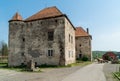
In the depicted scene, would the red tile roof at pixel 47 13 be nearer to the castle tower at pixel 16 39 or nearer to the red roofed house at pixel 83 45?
the castle tower at pixel 16 39

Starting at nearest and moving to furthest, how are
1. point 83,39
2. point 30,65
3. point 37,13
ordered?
point 30,65 < point 37,13 < point 83,39

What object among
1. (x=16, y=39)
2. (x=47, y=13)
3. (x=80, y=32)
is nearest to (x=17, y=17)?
(x=16, y=39)

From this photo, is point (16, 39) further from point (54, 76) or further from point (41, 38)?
point (54, 76)

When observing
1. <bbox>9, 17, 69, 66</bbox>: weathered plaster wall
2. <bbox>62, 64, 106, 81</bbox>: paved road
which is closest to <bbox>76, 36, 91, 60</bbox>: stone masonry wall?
<bbox>9, 17, 69, 66</bbox>: weathered plaster wall

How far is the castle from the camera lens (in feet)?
107

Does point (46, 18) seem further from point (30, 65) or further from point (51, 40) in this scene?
point (30, 65)

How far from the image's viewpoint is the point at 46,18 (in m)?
34.2

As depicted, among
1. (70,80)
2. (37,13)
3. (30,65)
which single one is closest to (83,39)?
(37,13)

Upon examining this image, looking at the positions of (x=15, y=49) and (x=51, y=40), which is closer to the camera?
(x=51, y=40)

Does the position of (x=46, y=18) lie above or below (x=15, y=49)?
above

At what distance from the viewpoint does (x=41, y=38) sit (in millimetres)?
34438

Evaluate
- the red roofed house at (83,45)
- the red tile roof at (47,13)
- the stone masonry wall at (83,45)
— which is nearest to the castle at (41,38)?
the red tile roof at (47,13)

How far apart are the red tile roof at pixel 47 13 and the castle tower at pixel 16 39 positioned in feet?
7.68

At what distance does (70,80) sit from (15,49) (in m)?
23.2
